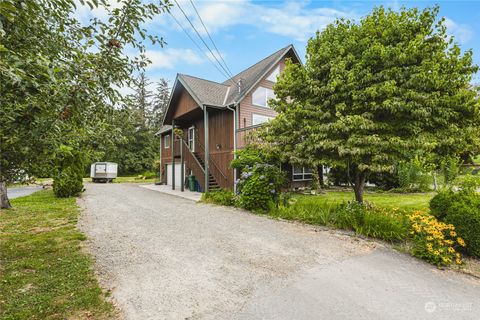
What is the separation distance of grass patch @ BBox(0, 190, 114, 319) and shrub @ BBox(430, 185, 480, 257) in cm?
548

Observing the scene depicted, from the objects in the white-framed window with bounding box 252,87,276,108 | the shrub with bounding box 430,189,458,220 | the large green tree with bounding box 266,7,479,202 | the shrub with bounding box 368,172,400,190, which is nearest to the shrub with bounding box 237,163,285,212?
the large green tree with bounding box 266,7,479,202

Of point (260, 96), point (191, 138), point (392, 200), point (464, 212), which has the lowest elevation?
point (392, 200)

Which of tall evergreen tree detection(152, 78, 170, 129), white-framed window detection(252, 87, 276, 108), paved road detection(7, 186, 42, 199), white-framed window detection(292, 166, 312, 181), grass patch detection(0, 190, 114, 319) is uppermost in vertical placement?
tall evergreen tree detection(152, 78, 170, 129)

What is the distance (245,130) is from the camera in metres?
11.0

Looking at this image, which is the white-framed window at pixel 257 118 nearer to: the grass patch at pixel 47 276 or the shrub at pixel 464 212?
the shrub at pixel 464 212

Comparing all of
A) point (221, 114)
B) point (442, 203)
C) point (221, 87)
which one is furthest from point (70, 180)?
point (442, 203)

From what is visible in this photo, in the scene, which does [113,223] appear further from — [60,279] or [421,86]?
[421,86]

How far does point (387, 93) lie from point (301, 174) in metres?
8.84

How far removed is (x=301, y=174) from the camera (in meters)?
13.8

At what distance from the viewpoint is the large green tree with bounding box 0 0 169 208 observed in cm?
208

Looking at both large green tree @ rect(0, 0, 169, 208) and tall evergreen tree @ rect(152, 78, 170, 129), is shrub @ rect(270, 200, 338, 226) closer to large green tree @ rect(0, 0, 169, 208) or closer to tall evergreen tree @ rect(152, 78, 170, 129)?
large green tree @ rect(0, 0, 169, 208)

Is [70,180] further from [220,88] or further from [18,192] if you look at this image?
[220,88]

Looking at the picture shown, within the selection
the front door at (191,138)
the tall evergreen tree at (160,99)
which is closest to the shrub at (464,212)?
the front door at (191,138)

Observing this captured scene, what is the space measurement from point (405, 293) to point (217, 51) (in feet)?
35.4
